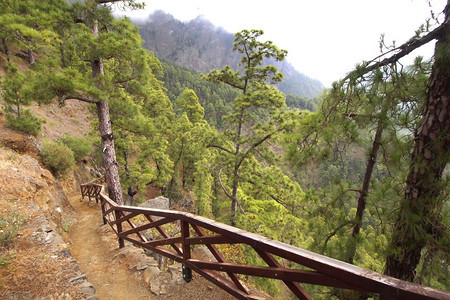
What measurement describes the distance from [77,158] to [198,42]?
19701 centimetres

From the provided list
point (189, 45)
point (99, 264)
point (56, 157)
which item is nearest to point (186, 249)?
point (99, 264)

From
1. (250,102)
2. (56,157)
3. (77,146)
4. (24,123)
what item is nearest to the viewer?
(250,102)

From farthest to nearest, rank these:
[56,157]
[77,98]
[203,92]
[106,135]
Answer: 1. [203,92]
2. [56,157]
3. [106,135]
4. [77,98]

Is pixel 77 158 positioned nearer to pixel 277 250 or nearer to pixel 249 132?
pixel 249 132

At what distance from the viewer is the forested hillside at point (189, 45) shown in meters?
167

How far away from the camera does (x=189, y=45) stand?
175 meters

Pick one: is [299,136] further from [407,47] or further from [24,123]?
[24,123]

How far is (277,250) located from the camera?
5.59ft

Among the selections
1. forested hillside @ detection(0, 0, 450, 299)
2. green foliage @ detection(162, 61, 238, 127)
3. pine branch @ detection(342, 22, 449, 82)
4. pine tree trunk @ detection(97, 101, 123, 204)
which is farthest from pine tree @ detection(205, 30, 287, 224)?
green foliage @ detection(162, 61, 238, 127)

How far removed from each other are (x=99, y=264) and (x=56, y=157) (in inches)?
276

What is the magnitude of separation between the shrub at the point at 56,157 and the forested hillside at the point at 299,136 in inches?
2.3

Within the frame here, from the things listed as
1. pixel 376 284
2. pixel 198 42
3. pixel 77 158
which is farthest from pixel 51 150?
pixel 198 42

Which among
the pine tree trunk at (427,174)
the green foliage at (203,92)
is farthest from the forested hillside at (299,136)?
the green foliage at (203,92)

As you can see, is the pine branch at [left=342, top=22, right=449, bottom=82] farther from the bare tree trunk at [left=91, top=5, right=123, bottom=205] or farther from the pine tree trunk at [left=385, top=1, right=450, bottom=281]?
the bare tree trunk at [left=91, top=5, right=123, bottom=205]
